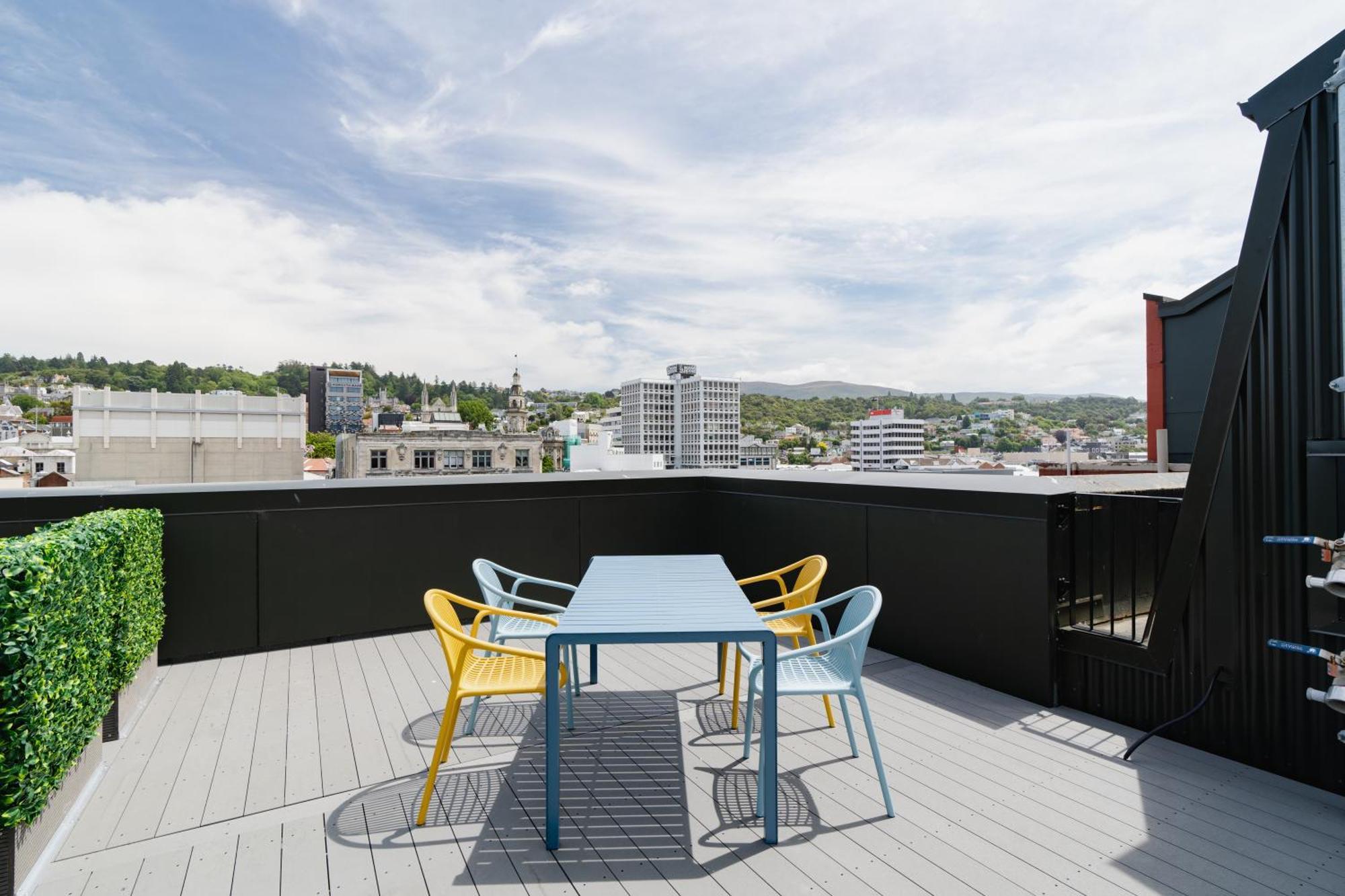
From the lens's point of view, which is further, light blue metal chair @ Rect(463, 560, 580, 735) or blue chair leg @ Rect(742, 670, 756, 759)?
light blue metal chair @ Rect(463, 560, 580, 735)

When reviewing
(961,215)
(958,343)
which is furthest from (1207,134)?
(958,343)

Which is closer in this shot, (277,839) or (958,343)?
(277,839)

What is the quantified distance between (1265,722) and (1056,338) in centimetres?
5439

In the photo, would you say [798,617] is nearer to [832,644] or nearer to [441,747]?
[832,644]

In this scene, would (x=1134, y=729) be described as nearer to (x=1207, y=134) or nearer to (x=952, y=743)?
(x=952, y=743)

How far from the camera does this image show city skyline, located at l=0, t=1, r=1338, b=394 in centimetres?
916

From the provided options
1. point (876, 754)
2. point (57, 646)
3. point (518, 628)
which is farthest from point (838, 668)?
point (57, 646)

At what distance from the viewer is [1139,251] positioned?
33.6 metres

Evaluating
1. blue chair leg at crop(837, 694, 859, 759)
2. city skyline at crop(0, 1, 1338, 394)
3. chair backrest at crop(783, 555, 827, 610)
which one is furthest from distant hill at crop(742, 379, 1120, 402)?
blue chair leg at crop(837, 694, 859, 759)

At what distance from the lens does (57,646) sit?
207cm

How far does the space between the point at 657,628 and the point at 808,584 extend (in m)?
1.05

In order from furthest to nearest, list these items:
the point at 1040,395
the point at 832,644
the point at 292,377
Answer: the point at 292,377 → the point at 1040,395 → the point at 832,644

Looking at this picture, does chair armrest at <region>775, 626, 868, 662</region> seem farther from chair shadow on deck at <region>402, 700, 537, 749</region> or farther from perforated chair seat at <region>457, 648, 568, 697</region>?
chair shadow on deck at <region>402, 700, 537, 749</region>

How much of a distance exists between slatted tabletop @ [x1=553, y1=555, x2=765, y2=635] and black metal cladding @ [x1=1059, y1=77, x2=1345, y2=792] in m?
1.97
